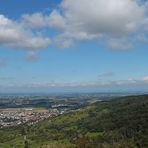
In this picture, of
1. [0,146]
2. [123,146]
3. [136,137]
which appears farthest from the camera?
[0,146]

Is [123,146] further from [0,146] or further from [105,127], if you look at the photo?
[0,146]

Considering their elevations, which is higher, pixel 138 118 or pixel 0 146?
pixel 138 118

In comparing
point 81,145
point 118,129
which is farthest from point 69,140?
point 81,145

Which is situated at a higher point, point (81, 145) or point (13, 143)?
point (81, 145)

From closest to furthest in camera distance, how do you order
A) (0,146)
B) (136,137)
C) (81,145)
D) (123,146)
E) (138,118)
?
(81,145) < (123,146) < (136,137) < (0,146) < (138,118)

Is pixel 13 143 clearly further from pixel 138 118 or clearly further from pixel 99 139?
pixel 138 118

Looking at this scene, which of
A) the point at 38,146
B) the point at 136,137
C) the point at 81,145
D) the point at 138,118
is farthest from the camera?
the point at 138,118

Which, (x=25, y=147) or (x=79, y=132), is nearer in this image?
(x=25, y=147)

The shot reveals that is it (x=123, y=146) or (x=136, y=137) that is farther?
(x=136, y=137)

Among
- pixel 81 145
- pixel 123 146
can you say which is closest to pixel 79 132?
pixel 123 146
